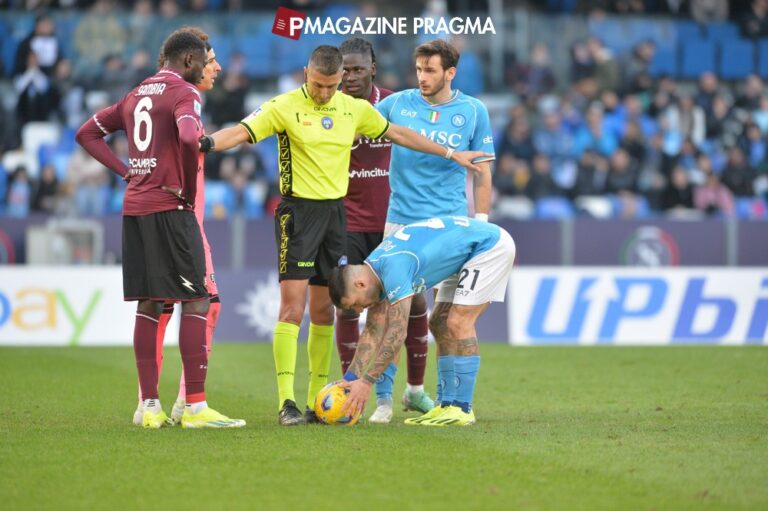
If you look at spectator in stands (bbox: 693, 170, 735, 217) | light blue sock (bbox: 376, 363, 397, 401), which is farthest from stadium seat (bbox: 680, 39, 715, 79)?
light blue sock (bbox: 376, 363, 397, 401)

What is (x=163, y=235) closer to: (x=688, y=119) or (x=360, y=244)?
(x=360, y=244)

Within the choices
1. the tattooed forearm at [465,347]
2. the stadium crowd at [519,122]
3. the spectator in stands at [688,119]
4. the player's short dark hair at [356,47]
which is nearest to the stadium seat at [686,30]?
the stadium crowd at [519,122]

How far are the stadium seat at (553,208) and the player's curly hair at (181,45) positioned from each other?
1255 centimetres

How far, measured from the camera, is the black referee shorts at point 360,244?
9.06 meters

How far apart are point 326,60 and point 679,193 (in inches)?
530

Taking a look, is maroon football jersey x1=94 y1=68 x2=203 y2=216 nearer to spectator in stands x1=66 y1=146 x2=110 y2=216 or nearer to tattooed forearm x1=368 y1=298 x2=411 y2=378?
tattooed forearm x1=368 y1=298 x2=411 y2=378

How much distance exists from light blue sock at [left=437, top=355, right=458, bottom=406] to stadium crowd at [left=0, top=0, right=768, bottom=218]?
10921mm

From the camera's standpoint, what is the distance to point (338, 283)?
25.0ft

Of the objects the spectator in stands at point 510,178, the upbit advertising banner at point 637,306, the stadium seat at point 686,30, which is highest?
the stadium seat at point 686,30

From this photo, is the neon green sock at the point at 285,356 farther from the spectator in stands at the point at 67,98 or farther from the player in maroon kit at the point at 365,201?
the spectator in stands at the point at 67,98

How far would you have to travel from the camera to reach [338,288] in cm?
762

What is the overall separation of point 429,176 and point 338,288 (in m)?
1.51

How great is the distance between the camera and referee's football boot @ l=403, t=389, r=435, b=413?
902 centimetres

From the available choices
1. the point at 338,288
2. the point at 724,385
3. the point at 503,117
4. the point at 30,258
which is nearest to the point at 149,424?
the point at 338,288
